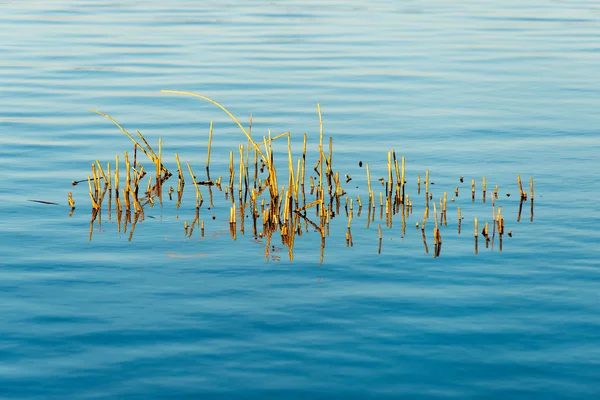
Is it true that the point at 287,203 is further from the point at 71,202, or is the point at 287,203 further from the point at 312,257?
the point at 71,202

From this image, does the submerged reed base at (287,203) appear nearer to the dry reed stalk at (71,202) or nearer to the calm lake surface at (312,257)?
the dry reed stalk at (71,202)

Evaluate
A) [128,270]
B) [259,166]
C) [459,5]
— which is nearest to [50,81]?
A: [259,166]

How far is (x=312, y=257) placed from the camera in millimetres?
13680

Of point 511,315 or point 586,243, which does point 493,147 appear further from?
point 511,315

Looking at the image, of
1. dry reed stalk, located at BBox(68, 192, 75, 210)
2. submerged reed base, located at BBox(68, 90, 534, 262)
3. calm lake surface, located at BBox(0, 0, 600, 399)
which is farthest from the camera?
dry reed stalk, located at BBox(68, 192, 75, 210)

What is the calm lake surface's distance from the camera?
10016 mm

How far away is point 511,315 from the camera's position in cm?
1139

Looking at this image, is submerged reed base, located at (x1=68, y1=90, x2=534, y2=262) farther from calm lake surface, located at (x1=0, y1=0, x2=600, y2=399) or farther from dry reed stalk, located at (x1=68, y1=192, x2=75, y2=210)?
calm lake surface, located at (x1=0, y1=0, x2=600, y2=399)

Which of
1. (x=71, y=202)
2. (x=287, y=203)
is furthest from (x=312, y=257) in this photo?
(x=71, y=202)

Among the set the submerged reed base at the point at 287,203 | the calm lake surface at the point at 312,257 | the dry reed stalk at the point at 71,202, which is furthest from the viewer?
the dry reed stalk at the point at 71,202

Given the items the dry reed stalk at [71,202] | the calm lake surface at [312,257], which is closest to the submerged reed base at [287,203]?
the dry reed stalk at [71,202]

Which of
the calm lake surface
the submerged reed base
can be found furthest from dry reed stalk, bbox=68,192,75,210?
the calm lake surface

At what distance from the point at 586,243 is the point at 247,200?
536 cm

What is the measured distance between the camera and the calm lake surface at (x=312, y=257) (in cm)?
1002
